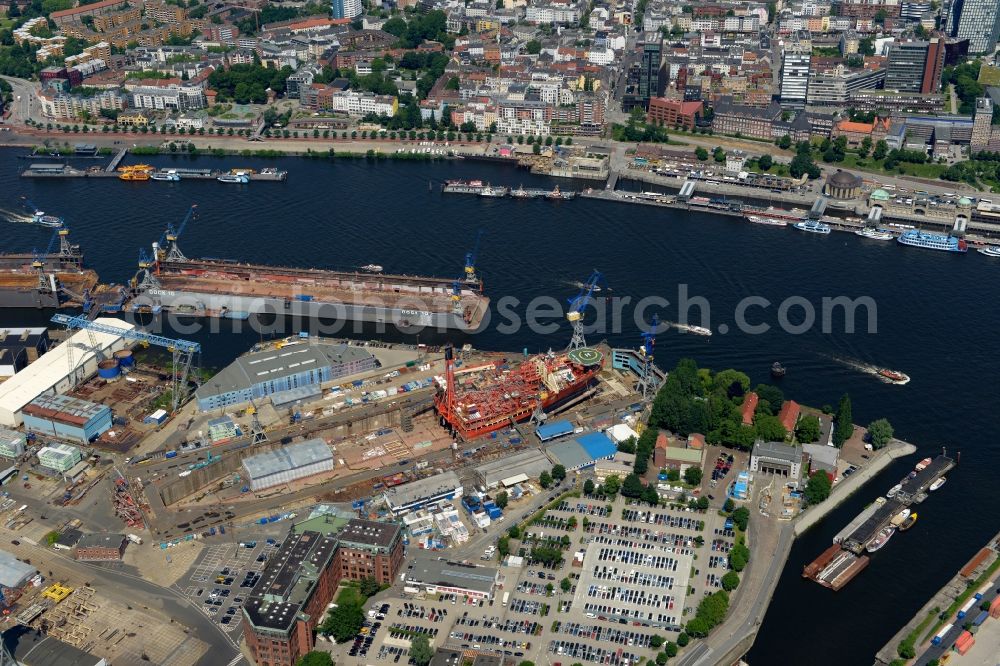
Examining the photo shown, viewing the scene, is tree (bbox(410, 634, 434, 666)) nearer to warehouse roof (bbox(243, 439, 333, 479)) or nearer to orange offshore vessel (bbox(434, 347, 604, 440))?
warehouse roof (bbox(243, 439, 333, 479))

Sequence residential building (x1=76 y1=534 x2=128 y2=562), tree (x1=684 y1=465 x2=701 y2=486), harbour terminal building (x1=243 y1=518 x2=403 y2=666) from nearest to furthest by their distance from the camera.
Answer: harbour terminal building (x1=243 y1=518 x2=403 y2=666) < residential building (x1=76 y1=534 x2=128 y2=562) < tree (x1=684 y1=465 x2=701 y2=486)

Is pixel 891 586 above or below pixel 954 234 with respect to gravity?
below

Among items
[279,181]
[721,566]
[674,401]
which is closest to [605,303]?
[674,401]

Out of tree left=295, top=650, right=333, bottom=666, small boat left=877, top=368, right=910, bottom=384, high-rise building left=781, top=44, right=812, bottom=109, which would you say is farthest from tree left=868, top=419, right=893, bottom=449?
high-rise building left=781, top=44, right=812, bottom=109

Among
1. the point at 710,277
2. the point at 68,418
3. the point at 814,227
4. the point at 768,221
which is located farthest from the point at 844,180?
the point at 68,418

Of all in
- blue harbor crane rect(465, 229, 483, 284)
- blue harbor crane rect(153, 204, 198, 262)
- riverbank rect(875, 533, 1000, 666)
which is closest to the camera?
riverbank rect(875, 533, 1000, 666)

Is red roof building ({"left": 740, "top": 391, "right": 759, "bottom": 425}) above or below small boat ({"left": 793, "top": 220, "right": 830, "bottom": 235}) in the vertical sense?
below

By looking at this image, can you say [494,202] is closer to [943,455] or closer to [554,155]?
[554,155]
